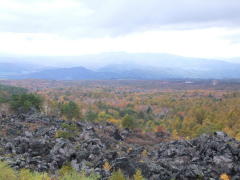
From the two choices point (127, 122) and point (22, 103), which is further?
point (127, 122)

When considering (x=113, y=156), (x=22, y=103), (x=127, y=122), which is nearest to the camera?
(x=113, y=156)

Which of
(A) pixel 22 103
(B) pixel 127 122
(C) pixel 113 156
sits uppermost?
(A) pixel 22 103

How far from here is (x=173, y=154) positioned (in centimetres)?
3073

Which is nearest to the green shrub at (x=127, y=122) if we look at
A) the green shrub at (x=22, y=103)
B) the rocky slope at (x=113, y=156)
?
the green shrub at (x=22, y=103)

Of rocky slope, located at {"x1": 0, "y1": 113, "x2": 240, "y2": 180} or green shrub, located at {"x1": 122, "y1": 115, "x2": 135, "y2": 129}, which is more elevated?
rocky slope, located at {"x1": 0, "y1": 113, "x2": 240, "y2": 180}

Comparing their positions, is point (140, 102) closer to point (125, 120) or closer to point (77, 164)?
point (125, 120)

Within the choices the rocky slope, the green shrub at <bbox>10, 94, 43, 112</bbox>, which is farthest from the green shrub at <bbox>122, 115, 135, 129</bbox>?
the rocky slope

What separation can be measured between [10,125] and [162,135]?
26.7m

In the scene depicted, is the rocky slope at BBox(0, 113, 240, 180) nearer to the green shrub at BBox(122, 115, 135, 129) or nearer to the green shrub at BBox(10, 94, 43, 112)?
the green shrub at BBox(10, 94, 43, 112)

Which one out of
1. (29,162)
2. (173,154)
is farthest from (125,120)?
(29,162)

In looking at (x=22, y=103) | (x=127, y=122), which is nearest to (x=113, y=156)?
(x=127, y=122)

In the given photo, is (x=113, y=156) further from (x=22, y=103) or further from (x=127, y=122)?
(x=22, y=103)

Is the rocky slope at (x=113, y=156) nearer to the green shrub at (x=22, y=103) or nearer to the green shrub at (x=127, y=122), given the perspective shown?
the green shrub at (x=22, y=103)

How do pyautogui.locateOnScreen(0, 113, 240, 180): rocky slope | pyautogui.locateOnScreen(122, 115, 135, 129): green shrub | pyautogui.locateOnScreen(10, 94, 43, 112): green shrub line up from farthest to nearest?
pyautogui.locateOnScreen(122, 115, 135, 129): green shrub
pyautogui.locateOnScreen(10, 94, 43, 112): green shrub
pyautogui.locateOnScreen(0, 113, 240, 180): rocky slope
